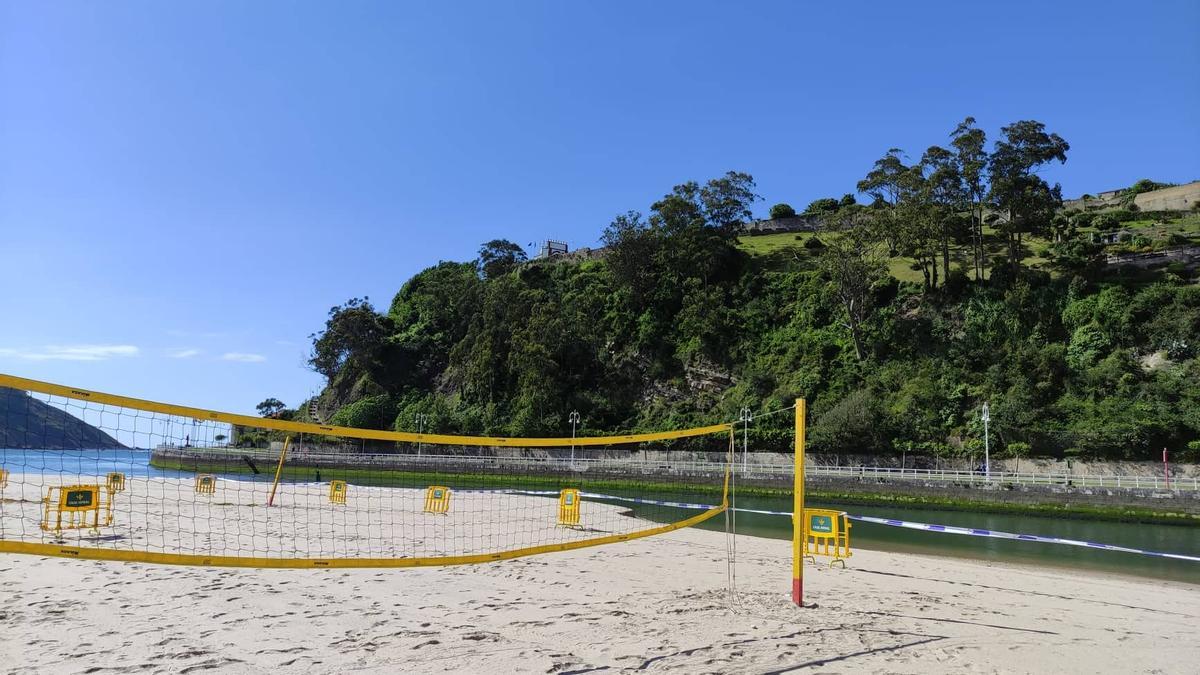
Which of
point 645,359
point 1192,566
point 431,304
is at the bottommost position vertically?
point 1192,566

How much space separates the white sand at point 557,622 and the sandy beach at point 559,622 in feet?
0.11

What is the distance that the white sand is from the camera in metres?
5.80

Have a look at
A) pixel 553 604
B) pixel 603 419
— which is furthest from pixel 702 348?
pixel 553 604

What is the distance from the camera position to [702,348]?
60.3 metres

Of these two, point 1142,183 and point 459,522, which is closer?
point 459,522

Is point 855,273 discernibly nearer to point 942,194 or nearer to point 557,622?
point 942,194

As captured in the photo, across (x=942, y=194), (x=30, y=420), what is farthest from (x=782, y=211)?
(x=30, y=420)

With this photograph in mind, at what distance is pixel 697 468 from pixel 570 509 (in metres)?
28.7

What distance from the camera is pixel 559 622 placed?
7184mm

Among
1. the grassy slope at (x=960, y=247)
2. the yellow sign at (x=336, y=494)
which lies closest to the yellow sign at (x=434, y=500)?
the yellow sign at (x=336, y=494)

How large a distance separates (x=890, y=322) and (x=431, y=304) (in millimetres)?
58000

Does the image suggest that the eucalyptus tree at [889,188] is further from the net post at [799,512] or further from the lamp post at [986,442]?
the net post at [799,512]

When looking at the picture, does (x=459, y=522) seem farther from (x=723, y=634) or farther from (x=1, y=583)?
(x=723, y=634)

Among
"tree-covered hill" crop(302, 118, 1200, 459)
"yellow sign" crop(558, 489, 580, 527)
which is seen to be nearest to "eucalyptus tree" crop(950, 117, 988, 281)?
"tree-covered hill" crop(302, 118, 1200, 459)
